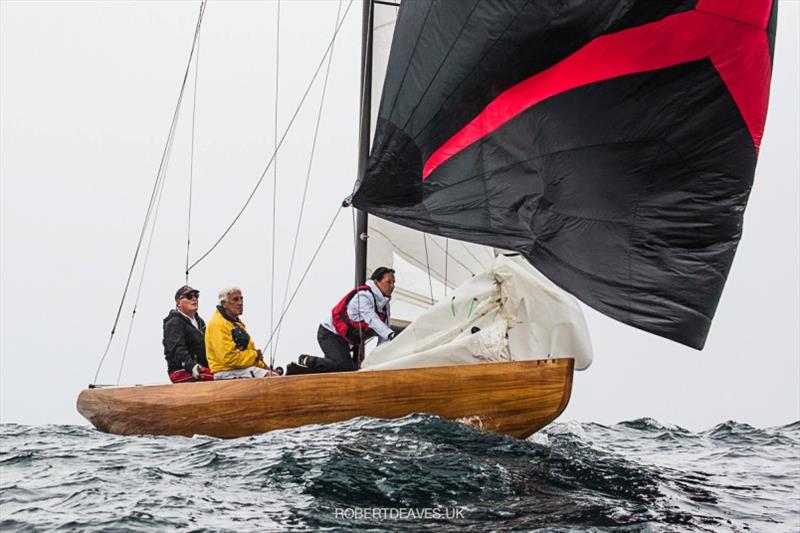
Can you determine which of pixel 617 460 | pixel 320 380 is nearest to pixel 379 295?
pixel 320 380

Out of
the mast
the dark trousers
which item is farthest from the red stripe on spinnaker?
the mast

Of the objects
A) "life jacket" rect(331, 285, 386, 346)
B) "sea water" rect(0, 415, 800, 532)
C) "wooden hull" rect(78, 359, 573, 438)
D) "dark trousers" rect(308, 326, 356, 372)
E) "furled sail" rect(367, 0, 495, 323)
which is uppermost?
"furled sail" rect(367, 0, 495, 323)

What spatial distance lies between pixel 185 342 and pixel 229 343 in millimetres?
798

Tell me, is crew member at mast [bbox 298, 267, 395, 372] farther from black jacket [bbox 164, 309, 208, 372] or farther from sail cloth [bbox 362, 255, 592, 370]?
black jacket [bbox 164, 309, 208, 372]

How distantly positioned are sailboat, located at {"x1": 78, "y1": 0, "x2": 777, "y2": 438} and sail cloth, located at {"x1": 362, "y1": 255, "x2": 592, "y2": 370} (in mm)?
53

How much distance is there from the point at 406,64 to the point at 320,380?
6.31 feet

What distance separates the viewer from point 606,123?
189 inches

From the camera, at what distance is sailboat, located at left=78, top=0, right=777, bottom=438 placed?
15.2 ft

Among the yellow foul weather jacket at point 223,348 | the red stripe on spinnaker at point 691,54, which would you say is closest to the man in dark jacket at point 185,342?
the yellow foul weather jacket at point 223,348

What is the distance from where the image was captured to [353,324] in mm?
6816

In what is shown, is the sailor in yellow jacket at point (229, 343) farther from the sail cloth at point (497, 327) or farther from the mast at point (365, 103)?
the mast at point (365, 103)

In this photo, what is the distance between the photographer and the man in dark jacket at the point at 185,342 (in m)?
7.02

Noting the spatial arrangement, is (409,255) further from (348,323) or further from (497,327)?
(497,327)

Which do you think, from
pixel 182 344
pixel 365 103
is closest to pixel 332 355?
pixel 182 344
